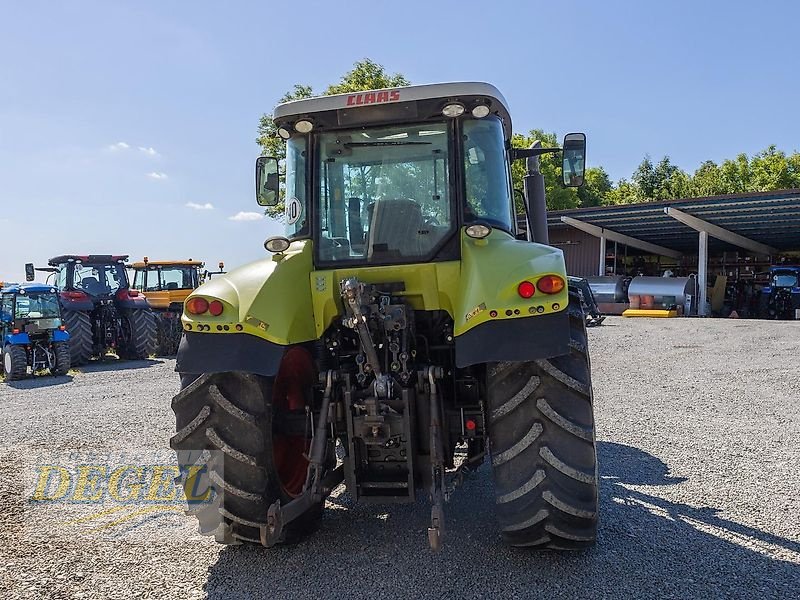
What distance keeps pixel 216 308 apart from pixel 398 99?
1.50 metres

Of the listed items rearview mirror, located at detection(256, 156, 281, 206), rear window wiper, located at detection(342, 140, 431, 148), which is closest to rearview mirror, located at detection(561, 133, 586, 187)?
rear window wiper, located at detection(342, 140, 431, 148)

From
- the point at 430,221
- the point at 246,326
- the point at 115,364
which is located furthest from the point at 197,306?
the point at 115,364

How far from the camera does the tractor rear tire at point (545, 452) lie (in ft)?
10.4

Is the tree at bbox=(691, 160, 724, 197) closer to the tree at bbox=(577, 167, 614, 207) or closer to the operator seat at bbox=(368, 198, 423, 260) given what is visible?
the tree at bbox=(577, 167, 614, 207)

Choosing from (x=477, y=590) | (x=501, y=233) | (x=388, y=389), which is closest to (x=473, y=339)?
(x=388, y=389)

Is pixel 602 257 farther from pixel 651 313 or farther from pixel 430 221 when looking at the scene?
pixel 430 221

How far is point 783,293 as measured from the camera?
25.1 m

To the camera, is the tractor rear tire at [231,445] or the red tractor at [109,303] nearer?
the tractor rear tire at [231,445]

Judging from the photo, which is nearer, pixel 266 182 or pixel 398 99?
pixel 398 99

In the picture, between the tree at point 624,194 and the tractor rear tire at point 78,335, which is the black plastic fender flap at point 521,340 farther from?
the tree at point 624,194

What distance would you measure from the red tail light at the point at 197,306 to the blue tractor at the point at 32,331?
10.8 metres

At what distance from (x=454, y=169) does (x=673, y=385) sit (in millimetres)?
6976

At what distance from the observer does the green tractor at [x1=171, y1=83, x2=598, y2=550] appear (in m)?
3.18

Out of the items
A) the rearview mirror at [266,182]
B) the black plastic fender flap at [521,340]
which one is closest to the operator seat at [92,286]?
the rearview mirror at [266,182]
